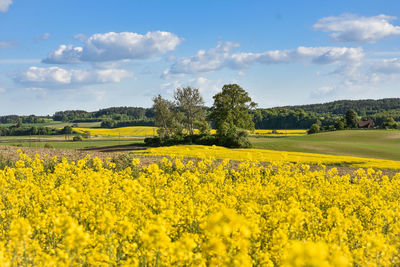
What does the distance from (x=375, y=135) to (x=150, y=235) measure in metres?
70.5

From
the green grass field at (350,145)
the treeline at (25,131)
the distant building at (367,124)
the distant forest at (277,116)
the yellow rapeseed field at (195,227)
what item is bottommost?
the green grass field at (350,145)

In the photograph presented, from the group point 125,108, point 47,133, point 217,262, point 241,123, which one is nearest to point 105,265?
point 217,262

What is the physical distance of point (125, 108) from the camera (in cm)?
17675

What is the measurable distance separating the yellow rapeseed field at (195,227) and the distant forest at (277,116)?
97.1 metres

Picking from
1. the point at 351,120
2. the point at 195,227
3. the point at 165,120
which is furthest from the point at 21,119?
the point at 195,227

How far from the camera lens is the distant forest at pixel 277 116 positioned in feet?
405

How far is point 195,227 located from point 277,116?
129837mm

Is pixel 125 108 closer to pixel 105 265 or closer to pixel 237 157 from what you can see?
pixel 237 157

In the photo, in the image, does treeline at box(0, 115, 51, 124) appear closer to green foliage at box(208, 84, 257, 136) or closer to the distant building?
green foliage at box(208, 84, 257, 136)

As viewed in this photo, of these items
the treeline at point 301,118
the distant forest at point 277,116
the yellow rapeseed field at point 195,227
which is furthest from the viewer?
the distant forest at point 277,116

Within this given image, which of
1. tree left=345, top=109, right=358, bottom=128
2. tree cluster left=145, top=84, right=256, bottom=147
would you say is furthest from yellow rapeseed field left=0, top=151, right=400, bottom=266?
tree left=345, top=109, right=358, bottom=128

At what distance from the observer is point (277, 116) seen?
436ft

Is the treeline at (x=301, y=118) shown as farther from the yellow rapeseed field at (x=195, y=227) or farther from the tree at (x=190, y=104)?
the yellow rapeseed field at (x=195, y=227)

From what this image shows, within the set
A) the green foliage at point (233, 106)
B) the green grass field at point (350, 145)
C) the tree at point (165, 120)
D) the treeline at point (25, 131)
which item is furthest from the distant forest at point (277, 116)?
the tree at point (165, 120)
